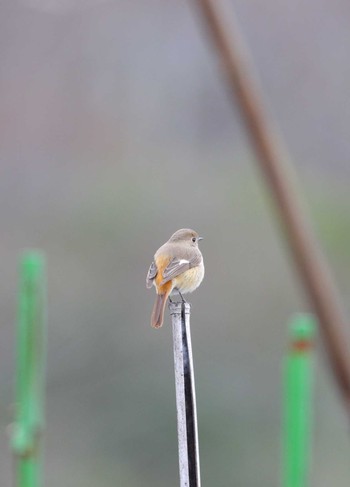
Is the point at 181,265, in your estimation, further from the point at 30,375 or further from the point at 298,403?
the point at 298,403

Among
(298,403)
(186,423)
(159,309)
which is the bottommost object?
(298,403)

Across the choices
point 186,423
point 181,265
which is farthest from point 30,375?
point 181,265

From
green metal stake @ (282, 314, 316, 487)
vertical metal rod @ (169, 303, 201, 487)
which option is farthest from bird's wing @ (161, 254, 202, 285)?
green metal stake @ (282, 314, 316, 487)

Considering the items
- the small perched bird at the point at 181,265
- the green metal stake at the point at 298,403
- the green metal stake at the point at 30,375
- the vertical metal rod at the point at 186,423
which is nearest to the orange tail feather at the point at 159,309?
the small perched bird at the point at 181,265

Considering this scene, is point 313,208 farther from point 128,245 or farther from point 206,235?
point 128,245

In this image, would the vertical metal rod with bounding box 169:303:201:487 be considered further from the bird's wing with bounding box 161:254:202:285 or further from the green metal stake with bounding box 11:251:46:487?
the bird's wing with bounding box 161:254:202:285

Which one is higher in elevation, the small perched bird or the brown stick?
the small perched bird

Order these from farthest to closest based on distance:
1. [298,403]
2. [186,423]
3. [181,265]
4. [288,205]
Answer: [181,265]
[186,423]
[288,205]
[298,403]
